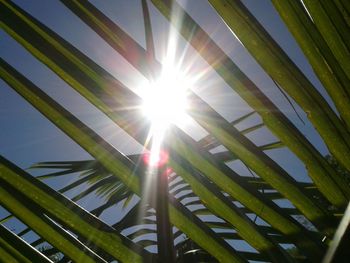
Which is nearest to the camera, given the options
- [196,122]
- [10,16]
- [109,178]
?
[10,16]

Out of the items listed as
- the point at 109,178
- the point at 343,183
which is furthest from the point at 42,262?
the point at 109,178

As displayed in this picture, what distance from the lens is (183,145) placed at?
54 centimetres

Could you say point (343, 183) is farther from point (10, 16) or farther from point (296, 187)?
point (10, 16)

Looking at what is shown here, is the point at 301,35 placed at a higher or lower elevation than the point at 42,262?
higher

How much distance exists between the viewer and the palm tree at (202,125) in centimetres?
50

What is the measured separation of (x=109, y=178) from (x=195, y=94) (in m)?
0.99

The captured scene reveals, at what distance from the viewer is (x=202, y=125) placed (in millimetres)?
594

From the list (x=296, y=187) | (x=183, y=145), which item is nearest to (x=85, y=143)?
(x=183, y=145)

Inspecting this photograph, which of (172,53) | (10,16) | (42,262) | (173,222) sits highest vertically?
(172,53)

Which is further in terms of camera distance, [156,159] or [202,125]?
[202,125]

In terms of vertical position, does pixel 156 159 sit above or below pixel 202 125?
below

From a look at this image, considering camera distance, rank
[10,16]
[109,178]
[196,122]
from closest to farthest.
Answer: [10,16]
[196,122]
[109,178]

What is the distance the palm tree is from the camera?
0.50 metres

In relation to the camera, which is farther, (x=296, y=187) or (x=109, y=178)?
(x=109, y=178)
